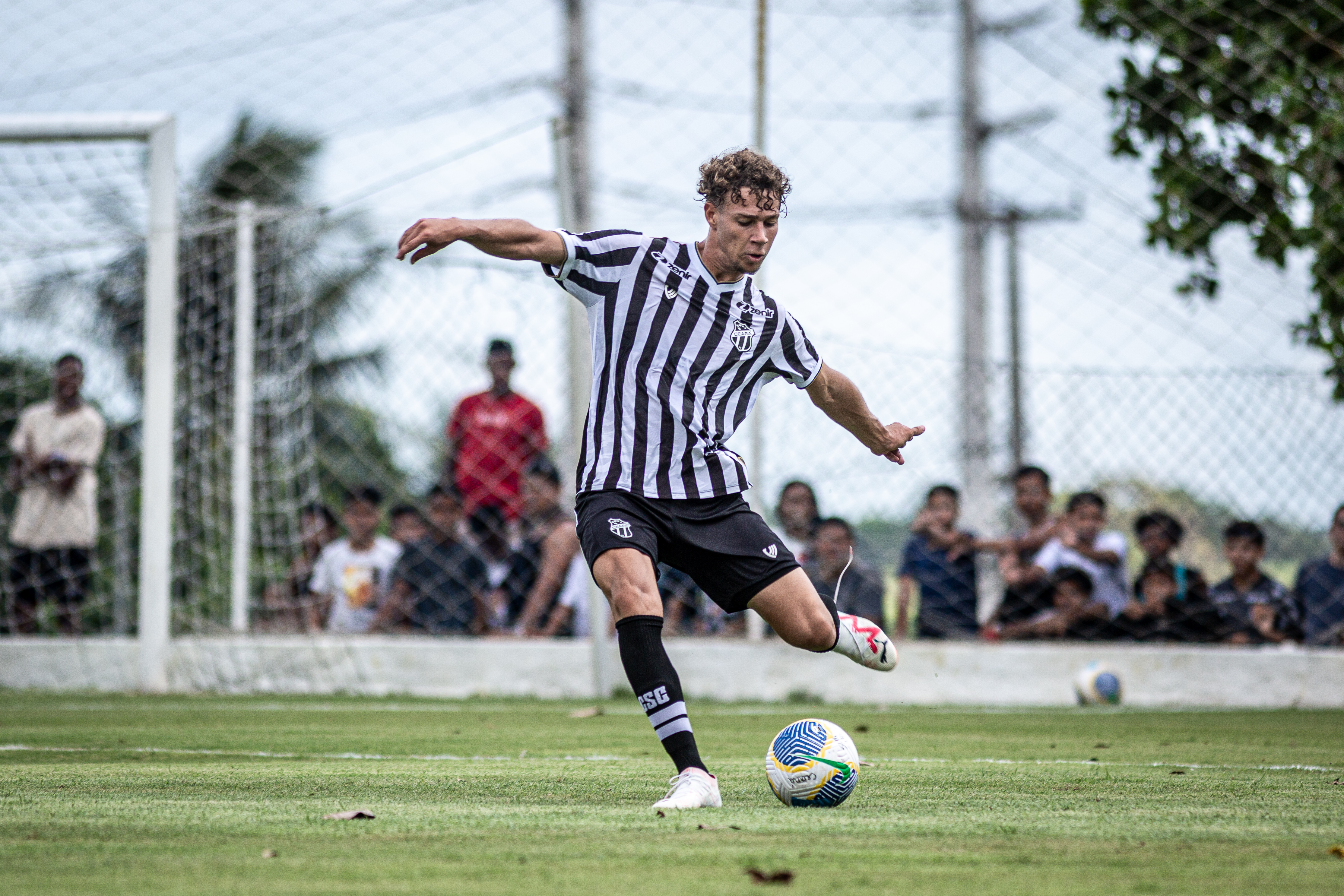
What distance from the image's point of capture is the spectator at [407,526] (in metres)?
10.8

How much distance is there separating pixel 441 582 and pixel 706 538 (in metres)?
6.28

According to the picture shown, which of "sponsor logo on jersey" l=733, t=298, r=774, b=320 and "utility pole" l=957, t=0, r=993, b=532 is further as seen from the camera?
"utility pole" l=957, t=0, r=993, b=532

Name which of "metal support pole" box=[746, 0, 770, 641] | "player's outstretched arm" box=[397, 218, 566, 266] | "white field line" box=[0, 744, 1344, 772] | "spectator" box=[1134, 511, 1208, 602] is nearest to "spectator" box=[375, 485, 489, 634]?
"metal support pole" box=[746, 0, 770, 641]

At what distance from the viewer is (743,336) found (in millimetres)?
4816

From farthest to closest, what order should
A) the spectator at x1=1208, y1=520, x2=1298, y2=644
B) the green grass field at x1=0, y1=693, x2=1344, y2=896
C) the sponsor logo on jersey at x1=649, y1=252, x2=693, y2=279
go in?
the spectator at x1=1208, y1=520, x2=1298, y2=644 → the sponsor logo on jersey at x1=649, y1=252, x2=693, y2=279 → the green grass field at x1=0, y1=693, x2=1344, y2=896

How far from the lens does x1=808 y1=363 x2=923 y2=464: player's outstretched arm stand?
5238 mm

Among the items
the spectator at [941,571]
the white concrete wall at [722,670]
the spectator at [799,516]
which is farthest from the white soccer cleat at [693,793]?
the spectator at [941,571]

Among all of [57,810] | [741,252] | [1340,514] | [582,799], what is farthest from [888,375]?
[57,810]

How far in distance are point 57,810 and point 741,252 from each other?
2.60 metres

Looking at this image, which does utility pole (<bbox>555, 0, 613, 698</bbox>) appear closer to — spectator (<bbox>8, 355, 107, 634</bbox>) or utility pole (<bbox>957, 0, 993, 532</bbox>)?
spectator (<bbox>8, 355, 107, 634</bbox>)

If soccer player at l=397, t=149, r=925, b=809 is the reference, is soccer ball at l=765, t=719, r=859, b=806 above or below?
below

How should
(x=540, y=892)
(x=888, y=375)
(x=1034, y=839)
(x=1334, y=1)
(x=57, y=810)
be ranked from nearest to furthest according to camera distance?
(x=540, y=892) < (x=1034, y=839) < (x=57, y=810) < (x=1334, y=1) < (x=888, y=375)

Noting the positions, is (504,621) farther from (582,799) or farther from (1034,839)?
(1034,839)

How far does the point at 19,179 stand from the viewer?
1092 centimetres
